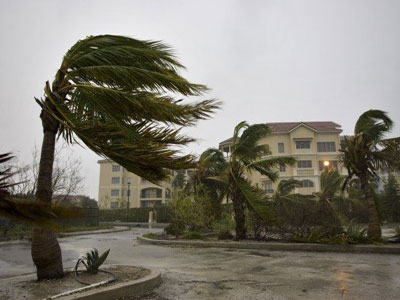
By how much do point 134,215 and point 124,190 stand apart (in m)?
29.8

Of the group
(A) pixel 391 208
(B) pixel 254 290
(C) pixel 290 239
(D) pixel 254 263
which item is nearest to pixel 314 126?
(A) pixel 391 208

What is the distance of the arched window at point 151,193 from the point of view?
75.4m

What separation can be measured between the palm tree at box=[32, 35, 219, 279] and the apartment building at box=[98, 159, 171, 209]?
6835 cm

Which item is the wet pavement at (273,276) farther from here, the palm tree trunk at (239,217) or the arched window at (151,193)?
the arched window at (151,193)

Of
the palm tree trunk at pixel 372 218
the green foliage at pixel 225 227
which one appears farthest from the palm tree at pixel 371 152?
the green foliage at pixel 225 227

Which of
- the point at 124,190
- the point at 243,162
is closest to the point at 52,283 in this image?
the point at 243,162

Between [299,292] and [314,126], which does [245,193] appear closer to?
[299,292]

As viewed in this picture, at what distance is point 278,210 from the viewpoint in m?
14.5

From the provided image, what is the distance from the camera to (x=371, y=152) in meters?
13.3

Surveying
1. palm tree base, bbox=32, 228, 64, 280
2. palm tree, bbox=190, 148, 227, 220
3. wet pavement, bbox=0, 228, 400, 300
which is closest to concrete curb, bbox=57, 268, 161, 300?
wet pavement, bbox=0, 228, 400, 300

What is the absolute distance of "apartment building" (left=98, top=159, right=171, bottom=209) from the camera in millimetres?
75062

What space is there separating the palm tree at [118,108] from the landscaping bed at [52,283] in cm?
31

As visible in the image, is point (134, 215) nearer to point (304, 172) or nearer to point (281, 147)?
point (281, 147)

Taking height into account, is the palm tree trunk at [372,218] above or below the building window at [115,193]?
below
